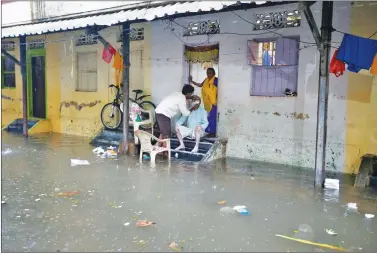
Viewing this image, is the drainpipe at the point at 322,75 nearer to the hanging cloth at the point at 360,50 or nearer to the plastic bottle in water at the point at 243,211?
the hanging cloth at the point at 360,50

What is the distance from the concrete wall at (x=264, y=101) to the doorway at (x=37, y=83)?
245 inches

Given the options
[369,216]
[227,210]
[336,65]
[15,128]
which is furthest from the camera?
[15,128]

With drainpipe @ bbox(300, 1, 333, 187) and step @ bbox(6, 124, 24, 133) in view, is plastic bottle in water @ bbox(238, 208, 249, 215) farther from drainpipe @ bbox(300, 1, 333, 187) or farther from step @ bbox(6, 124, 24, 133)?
step @ bbox(6, 124, 24, 133)

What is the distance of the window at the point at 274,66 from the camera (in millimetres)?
8195

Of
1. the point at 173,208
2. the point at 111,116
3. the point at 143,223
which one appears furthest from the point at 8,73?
the point at 143,223

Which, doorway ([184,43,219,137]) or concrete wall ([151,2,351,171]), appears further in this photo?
doorway ([184,43,219,137])

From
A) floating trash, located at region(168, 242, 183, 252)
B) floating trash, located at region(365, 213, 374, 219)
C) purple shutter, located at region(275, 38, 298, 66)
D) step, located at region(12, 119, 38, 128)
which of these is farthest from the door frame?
floating trash, located at region(365, 213, 374, 219)

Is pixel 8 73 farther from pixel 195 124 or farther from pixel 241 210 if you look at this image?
pixel 241 210

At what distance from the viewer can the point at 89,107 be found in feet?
41.3

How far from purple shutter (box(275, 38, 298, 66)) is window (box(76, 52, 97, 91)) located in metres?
6.56

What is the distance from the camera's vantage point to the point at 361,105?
7.32 m

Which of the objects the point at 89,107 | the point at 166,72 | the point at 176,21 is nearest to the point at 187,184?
the point at 166,72

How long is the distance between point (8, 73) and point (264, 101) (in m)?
11.9

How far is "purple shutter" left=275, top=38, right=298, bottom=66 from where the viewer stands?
8.12 metres
